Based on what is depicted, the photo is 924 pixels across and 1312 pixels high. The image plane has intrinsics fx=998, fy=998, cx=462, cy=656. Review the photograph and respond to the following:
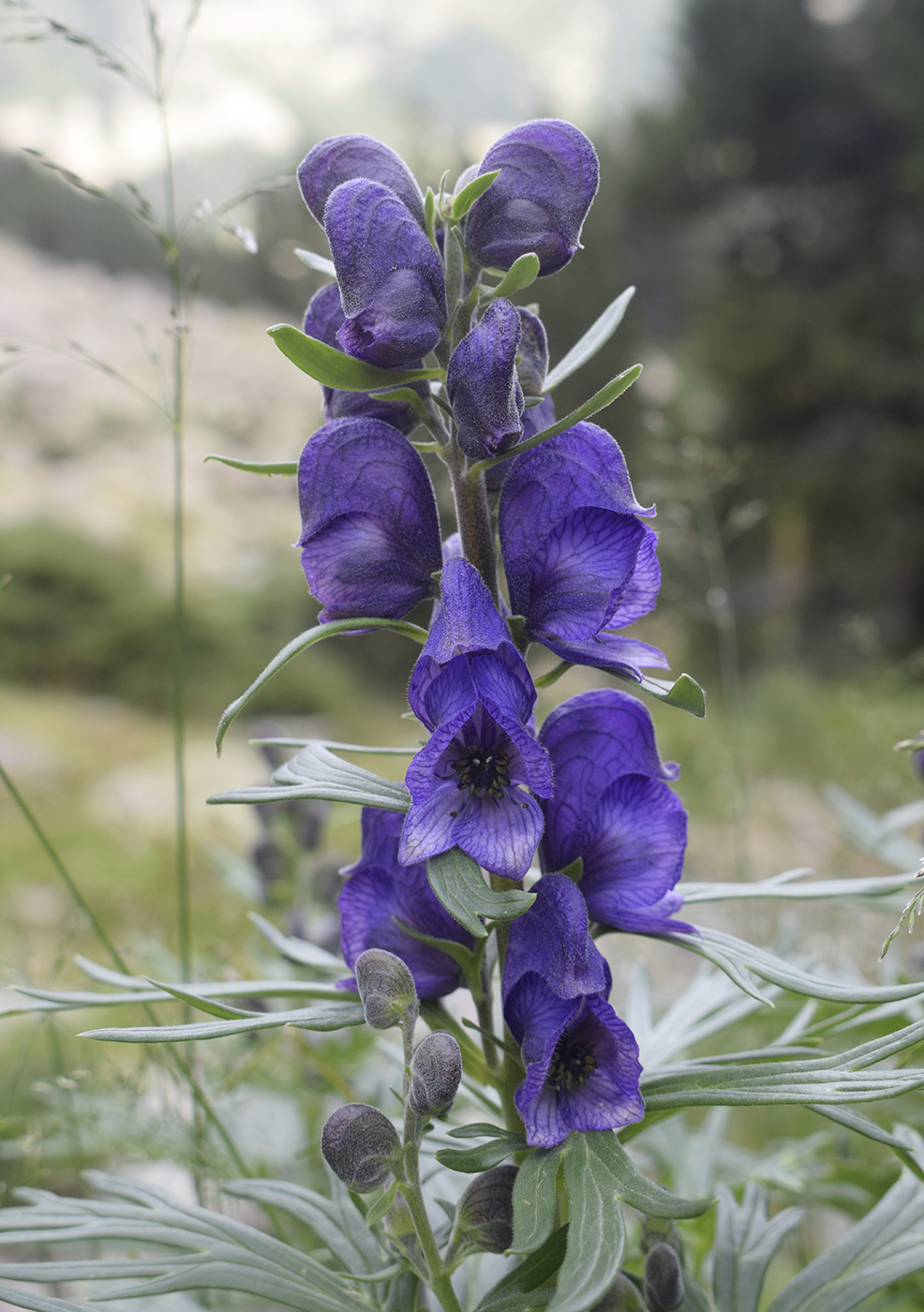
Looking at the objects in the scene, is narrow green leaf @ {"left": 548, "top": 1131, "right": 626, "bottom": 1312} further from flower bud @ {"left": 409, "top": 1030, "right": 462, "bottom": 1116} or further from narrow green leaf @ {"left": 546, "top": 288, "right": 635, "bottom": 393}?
narrow green leaf @ {"left": 546, "top": 288, "right": 635, "bottom": 393}

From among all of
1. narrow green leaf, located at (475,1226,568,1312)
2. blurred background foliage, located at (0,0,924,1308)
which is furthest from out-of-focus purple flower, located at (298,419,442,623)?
blurred background foliage, located at (0,0,924,1308)

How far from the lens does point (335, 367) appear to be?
72cm

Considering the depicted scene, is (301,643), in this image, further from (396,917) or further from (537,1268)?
(537,1268)

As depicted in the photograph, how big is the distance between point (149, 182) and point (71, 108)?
9.05 ft

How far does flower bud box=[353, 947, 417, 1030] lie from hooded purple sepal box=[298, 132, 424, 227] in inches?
22.2

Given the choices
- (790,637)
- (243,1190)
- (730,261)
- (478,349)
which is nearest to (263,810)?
(243,1190)

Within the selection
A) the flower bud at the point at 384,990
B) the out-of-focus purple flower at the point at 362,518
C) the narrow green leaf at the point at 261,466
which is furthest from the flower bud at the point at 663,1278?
the narrow green leaf at the point at 261,466

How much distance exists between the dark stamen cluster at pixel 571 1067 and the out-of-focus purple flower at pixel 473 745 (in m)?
0.17

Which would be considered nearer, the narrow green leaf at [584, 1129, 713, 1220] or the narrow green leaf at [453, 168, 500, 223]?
the narrow green leaf at [584, 1129, 713, 1220]

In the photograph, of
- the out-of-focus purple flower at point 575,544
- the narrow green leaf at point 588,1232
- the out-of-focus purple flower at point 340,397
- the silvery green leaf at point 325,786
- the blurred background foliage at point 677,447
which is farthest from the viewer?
the blurred background foliage at point 677,447

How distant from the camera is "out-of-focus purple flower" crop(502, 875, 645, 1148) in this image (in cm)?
70

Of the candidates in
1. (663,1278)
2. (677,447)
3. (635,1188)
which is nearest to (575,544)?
(635,1188)

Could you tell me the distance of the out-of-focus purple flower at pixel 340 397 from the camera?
33.4 inches

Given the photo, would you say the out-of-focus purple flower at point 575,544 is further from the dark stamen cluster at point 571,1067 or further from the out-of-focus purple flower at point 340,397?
the dark stamen cluster at point 571,1067
